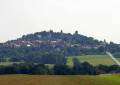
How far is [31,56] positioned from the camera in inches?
6545

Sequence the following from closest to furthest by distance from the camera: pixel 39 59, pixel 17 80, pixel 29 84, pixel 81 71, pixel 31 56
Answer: pixel 29 84 < pixel 17 80 < pixel 81 71 < pixel 39 59 < pixel 31 56

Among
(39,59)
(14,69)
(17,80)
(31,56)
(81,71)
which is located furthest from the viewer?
(31,56)

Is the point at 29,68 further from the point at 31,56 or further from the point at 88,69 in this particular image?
the point at 31,56

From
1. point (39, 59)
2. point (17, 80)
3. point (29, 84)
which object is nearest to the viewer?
point (29, 84)

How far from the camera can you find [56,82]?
40500mm

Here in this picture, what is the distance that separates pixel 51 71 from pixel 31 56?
8424cm

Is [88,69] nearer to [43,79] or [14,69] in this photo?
[14,69]

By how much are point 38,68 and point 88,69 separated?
11.0 meters

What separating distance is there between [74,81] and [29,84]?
174 inches

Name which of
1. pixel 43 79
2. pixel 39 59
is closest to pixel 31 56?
pixel 39 59

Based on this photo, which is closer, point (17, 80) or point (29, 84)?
point (29, 84)

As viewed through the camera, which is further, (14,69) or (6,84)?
(14,69)

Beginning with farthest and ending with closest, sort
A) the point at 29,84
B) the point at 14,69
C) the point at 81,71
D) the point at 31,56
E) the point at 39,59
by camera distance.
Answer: the point at 31,56 < the point at 39,59 < the point at 81,71 < the point at 14,69 < the point at 29,84

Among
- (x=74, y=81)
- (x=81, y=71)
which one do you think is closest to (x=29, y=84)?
(x=74, y=81)
